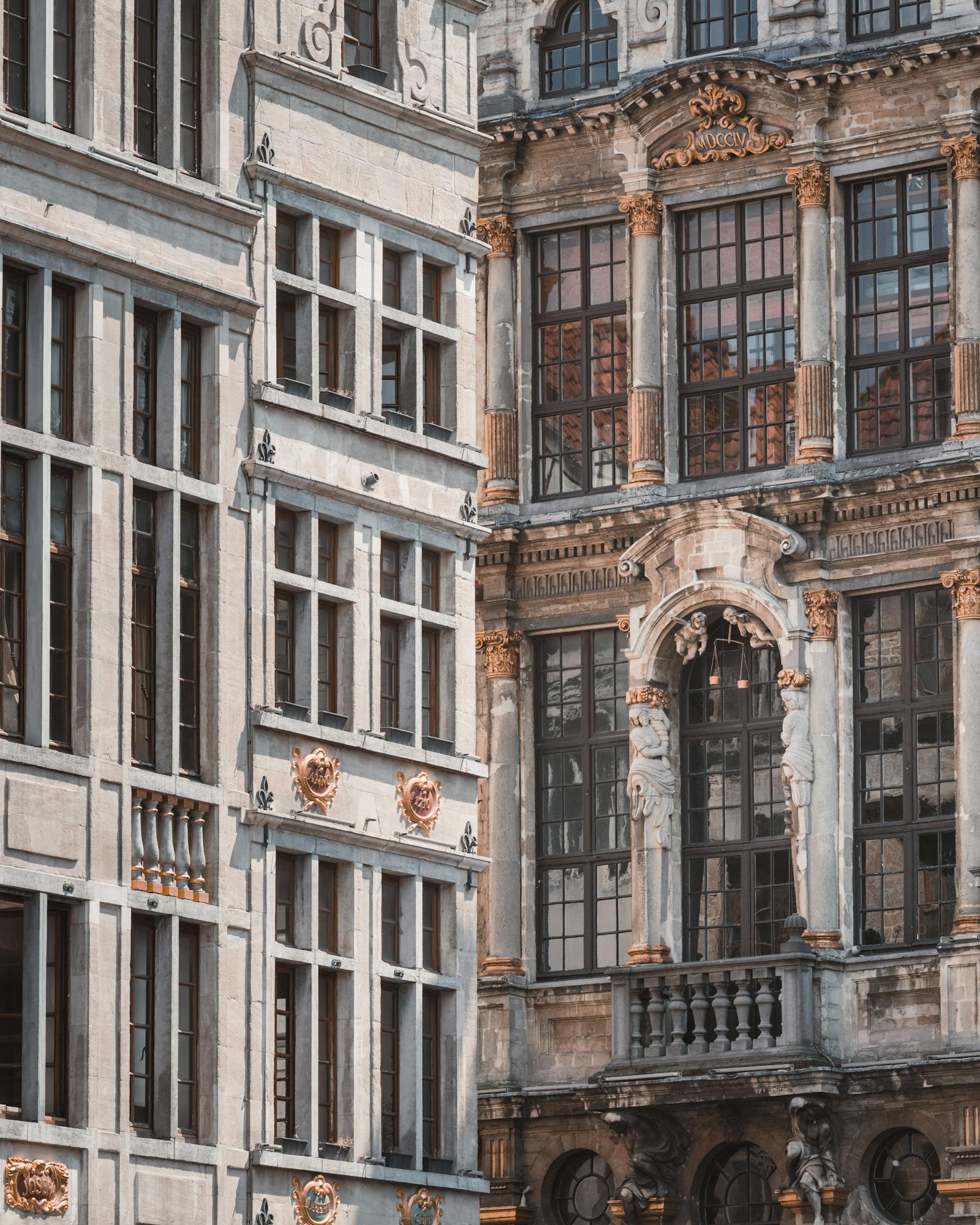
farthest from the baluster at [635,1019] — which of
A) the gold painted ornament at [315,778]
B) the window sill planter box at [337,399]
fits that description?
the window sill planter box at [337,399]

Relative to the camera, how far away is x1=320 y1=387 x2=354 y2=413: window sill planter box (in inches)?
1745

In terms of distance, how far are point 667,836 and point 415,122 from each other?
13.4 m

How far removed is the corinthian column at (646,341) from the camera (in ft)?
188

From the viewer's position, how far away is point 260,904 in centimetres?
4231

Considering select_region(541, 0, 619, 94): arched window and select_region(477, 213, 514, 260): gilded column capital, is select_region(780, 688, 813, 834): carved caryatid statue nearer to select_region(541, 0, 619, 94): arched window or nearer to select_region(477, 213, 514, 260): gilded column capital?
select_region(477, 213, 514, 260): gilded column capital

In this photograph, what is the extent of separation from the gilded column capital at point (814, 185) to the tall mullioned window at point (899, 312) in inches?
15.0

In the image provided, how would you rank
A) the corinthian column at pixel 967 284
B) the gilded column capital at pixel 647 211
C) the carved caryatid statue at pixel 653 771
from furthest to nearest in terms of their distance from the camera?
the gilded column capital at pixel 647 211, the carved caryatid statue at pixel 653 771, the corinthian column at pixel 967 284

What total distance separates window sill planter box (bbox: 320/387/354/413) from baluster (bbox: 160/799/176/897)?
191 inches

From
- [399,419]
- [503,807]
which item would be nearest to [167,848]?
[399,419]

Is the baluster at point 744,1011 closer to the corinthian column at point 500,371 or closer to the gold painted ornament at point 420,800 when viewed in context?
the corinthian column at point 500,371

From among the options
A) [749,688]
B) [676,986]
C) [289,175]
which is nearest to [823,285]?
[749,688]

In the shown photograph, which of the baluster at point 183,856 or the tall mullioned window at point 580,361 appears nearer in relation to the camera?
the baluster at point 183,856

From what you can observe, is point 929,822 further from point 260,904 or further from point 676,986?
point 260,904

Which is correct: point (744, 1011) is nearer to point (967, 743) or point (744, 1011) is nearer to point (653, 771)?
point (653, 771)
